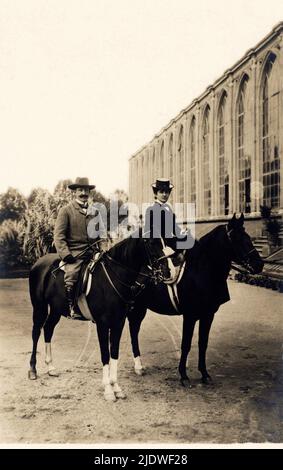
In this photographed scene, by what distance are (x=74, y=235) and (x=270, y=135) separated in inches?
443

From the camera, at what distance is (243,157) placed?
17.0 m

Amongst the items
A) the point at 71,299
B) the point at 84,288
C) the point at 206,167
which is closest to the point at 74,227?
the point at 84,288

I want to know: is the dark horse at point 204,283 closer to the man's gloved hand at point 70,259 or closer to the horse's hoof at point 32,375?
the man's gloved hand at point 70,259

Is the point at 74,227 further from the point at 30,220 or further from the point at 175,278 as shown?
the point at 30,220

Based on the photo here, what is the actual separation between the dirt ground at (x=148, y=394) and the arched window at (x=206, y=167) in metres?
9.92

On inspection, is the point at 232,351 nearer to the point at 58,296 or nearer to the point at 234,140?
the point at 58,296

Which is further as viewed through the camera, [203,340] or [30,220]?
[30,220]

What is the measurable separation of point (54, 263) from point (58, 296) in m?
0.48

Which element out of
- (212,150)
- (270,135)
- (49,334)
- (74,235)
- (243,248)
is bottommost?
(49,334)

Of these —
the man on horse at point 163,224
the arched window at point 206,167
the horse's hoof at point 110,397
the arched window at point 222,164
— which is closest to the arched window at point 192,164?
the arched window at point 206,167

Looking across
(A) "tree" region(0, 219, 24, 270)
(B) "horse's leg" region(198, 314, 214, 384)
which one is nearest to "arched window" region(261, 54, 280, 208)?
(A) "tree" region(0, 219, 24, 270)

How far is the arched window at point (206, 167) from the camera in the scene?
17.1 m
